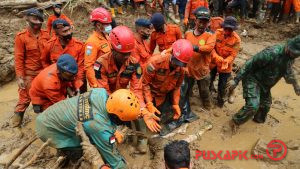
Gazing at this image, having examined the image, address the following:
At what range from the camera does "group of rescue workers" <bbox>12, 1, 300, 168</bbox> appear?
10.6 ft

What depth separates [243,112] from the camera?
4867mm

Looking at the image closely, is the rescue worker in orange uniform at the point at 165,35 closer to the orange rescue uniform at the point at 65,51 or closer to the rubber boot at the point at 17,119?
the orange rescue uniform at the point at 65,51

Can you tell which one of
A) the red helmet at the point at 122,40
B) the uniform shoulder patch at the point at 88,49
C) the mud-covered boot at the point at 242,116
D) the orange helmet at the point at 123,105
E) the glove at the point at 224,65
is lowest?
the mud-covered boot at the point at 242,116

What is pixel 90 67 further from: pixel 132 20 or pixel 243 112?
pixel 132 20

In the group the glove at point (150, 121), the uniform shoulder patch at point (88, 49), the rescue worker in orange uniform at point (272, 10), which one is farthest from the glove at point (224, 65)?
the rescue worker in orange uniform at point (272, 10)

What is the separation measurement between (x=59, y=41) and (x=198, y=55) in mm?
2211

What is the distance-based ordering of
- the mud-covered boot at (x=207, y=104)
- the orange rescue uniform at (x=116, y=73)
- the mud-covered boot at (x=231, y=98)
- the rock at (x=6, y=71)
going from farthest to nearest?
the rock at (x=6, y=71) < the mud-covered boot at (x=231, y=98) < the mud-covered boot at (x=207, y=104) < the orange rescue uniform at (x=116, y=73)

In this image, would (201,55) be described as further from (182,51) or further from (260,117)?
(260,117)

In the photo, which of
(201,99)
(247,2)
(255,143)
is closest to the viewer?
(255,143)

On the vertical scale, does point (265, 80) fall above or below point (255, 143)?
above

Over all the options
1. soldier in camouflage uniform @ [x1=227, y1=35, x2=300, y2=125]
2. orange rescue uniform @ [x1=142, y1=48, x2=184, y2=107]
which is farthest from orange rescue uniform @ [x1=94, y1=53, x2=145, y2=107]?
soldier in camouflage uniform @ [x1=227, y1=35, x2=300, y2=125]

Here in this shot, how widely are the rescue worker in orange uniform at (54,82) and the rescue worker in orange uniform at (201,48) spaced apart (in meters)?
2.03

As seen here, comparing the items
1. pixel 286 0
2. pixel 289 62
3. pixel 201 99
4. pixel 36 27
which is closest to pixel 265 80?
pixel 289 62

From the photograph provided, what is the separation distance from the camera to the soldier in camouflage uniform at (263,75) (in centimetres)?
451
